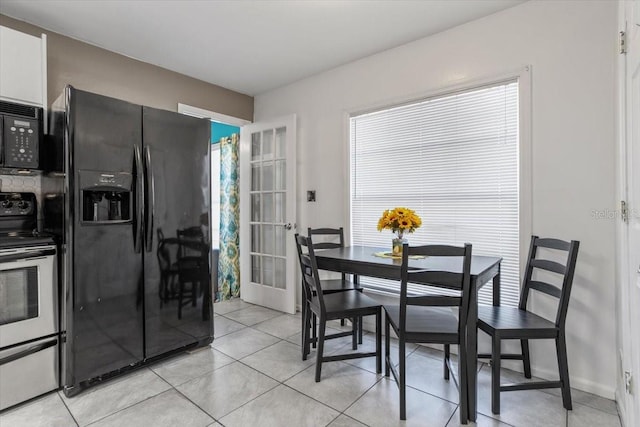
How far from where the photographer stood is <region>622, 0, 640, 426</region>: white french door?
1.38m

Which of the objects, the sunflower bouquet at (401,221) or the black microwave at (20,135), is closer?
the black microwave at (20,135)

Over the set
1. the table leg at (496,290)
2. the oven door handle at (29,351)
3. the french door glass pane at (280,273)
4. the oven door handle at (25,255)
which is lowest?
the oven door handle at (29,351)

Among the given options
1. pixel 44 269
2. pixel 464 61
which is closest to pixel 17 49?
pixel 44 269

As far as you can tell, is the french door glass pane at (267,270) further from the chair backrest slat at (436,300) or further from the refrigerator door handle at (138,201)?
the chair backrest slat at (436,300)

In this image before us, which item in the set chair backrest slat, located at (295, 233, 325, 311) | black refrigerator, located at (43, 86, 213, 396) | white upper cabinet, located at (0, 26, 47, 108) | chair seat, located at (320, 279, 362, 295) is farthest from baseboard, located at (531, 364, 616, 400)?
white upper cabinet, located at (0, 26, 47, 108)

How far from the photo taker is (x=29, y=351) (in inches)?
76.5

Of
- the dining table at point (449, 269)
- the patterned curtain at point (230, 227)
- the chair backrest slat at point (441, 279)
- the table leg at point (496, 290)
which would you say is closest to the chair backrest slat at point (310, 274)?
the dining table at point (449, 269)

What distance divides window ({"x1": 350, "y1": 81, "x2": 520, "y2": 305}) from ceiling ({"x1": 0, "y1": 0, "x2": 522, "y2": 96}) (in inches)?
23.1

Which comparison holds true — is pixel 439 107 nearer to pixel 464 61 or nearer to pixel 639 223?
pixel 464 61

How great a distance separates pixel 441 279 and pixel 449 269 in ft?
0.76

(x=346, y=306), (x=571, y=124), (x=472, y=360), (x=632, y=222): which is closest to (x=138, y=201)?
(x=346, y=306)

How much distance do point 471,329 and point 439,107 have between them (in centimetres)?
178

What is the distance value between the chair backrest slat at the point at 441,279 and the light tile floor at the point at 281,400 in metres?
0.53

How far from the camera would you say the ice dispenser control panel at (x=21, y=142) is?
6.84ft
